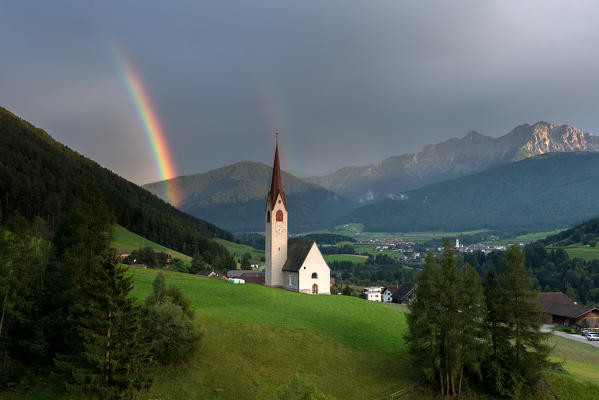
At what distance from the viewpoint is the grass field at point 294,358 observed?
34.4 meters

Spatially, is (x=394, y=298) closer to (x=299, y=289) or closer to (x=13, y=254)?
(x=299, y=289)

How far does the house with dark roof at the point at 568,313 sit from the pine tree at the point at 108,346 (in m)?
77.3

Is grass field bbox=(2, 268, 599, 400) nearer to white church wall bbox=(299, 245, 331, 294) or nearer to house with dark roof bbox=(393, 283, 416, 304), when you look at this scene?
white church wall bbox=(299, 245, 331, 294)

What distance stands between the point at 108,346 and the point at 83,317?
3378mm

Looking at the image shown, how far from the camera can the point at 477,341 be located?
3741cm

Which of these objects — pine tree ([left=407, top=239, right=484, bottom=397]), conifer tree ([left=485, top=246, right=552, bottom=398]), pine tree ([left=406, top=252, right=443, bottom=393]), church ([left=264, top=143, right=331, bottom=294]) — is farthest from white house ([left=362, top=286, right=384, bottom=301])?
pine tree ([left=407, top=239, right=484, bottom=397])

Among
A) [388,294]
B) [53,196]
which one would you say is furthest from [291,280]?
[53,196]

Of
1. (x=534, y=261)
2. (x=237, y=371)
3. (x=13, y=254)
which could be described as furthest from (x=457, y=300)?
(x=534, y=261)

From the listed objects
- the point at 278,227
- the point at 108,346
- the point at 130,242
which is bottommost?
the point at 108,346

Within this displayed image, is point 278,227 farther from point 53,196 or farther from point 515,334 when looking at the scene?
point 53,196

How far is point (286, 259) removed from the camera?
266ft

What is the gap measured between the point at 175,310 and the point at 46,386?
33.7ft

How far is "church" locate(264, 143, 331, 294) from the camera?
251 feet

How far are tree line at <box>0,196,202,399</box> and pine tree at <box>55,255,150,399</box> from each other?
0.07 meters
